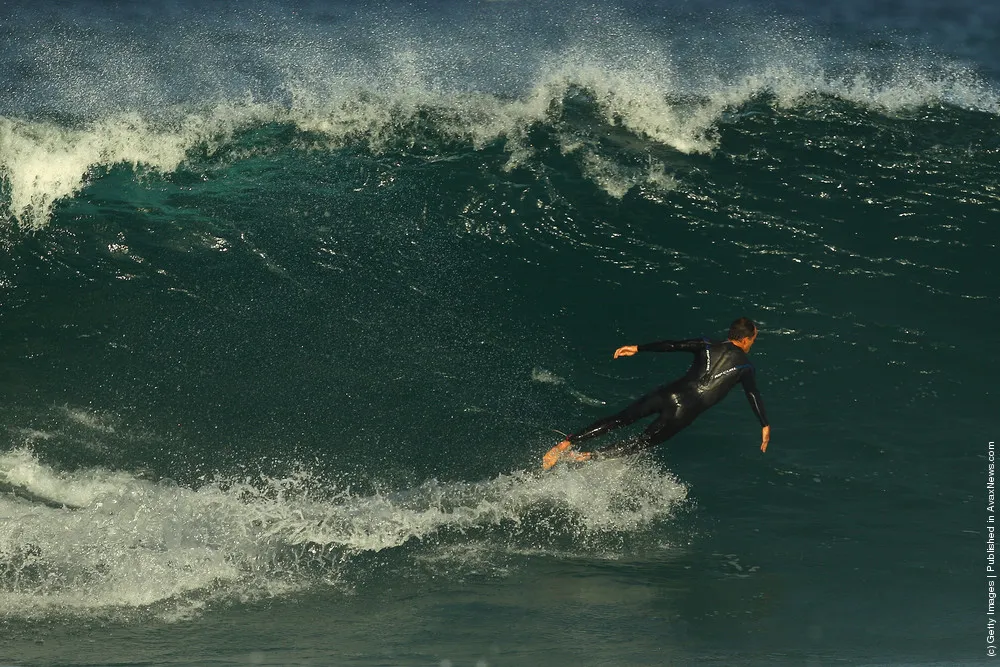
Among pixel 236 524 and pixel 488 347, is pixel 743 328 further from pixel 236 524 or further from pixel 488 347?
pixel 236 524

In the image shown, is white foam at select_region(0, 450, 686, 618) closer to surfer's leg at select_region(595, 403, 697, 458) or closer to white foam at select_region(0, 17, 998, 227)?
surfer's leg at select_region(595, 403, 697, 458)

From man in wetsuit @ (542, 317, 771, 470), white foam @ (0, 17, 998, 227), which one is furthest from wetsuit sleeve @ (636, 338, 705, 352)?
white foam @ (0, 17, 998, 227)

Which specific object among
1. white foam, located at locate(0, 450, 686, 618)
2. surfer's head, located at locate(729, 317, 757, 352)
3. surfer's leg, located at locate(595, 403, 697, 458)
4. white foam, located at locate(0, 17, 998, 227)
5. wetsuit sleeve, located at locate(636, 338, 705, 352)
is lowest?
white foam, located at locate(0, 450, 686, 618)

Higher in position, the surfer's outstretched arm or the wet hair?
the wet hair

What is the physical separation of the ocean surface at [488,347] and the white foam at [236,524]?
0.02 meters

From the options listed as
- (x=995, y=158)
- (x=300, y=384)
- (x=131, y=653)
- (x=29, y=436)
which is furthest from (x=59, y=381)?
(x=995, y=158)

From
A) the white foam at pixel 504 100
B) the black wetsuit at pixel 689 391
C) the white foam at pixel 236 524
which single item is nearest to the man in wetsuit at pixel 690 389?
the black wetsuit at pixel 689 391

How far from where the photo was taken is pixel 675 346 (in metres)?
6.60

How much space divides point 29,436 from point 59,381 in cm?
52

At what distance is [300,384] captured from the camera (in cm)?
755

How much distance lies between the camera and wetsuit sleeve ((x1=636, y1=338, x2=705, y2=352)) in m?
6.59

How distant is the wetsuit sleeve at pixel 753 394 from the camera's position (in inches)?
253

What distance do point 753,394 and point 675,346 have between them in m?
0.63

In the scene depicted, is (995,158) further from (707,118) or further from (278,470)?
(278,470)
